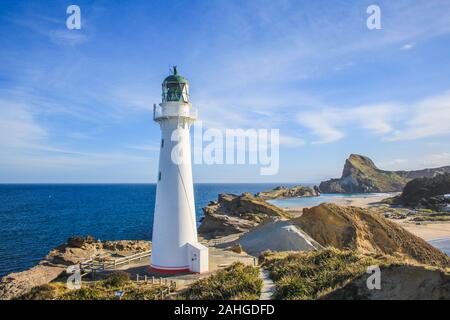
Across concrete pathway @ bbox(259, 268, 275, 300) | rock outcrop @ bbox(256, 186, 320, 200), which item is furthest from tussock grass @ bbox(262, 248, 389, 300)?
rock outcrop @ bbox(256, 186, 320, 200)

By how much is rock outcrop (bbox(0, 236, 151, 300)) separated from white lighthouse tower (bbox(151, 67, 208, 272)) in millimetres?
7637

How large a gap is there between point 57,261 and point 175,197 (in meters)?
15.6

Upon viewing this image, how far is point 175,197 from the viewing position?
1655 centimetres

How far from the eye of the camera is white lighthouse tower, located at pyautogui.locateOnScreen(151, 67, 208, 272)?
651 inches

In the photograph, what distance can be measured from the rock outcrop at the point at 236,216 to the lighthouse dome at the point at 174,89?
22.1m

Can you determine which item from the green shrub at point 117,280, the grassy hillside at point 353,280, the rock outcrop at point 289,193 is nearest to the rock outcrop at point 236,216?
the green shrub at point 117,280

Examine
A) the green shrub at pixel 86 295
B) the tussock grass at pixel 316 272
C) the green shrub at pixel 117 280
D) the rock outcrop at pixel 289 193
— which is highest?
the tussock grass at pixel 316 272

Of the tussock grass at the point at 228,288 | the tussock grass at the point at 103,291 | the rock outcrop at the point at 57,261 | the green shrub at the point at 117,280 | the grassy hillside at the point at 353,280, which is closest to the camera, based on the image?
the grassy hillside at the point at 353,280

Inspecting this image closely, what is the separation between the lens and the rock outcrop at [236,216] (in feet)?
133

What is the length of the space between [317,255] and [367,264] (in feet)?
8.03

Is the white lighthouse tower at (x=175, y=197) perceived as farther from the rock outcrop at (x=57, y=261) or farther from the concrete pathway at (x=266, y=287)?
the rock outcrop at (x=57, y=261)
